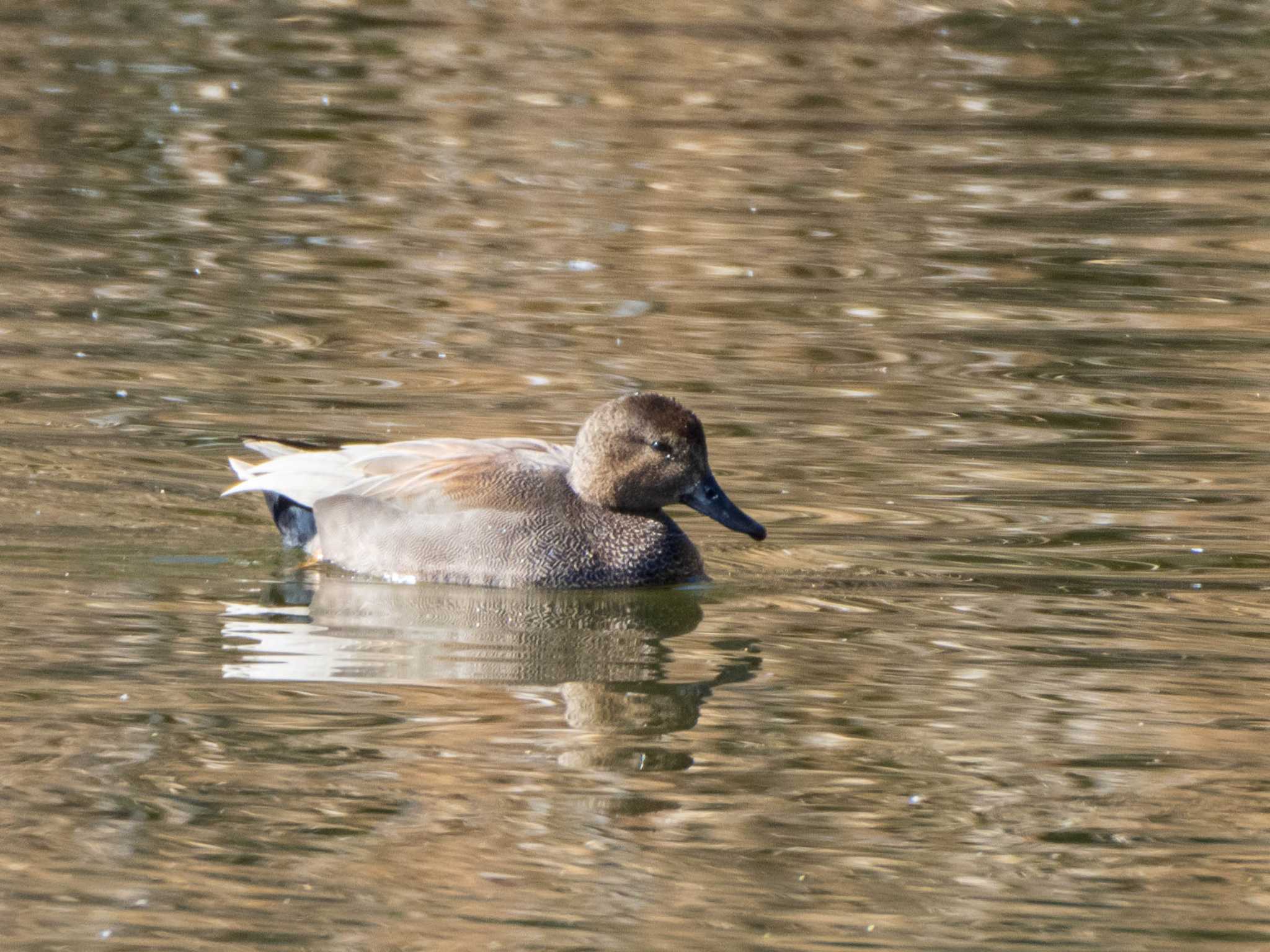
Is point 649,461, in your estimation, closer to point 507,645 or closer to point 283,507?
point 507,645

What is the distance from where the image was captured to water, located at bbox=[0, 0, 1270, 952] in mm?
5555

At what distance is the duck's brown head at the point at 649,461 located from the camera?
27.2 ft

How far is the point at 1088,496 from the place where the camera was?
9.38 metres

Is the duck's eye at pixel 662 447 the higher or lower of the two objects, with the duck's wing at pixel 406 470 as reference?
higher

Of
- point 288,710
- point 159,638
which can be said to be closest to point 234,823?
point 288,710

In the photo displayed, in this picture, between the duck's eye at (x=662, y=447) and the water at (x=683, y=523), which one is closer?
the water at (x=683, y=523)

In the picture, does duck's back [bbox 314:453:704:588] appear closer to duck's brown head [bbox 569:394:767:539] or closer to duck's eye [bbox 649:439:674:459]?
duck's brown head [bbox 569:394:767:539]

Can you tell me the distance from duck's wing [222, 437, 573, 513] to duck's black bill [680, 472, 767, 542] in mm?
516

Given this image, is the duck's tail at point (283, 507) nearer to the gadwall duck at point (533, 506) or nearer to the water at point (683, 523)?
the gadwall duck at point (533, 506)

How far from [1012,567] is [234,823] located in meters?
3.60

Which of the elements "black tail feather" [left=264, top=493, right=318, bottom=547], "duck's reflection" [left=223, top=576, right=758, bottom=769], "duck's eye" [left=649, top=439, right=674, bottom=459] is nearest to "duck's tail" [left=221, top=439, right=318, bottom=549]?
"black tail feather" [left=264, top=493, right=318, bottom=547]

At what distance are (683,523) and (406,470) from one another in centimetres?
152

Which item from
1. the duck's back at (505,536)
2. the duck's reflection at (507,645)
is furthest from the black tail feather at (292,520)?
the duck's reflection at (507,645)

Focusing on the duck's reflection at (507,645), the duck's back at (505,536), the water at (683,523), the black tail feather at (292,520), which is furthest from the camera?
the black tail feather at (292,520)
